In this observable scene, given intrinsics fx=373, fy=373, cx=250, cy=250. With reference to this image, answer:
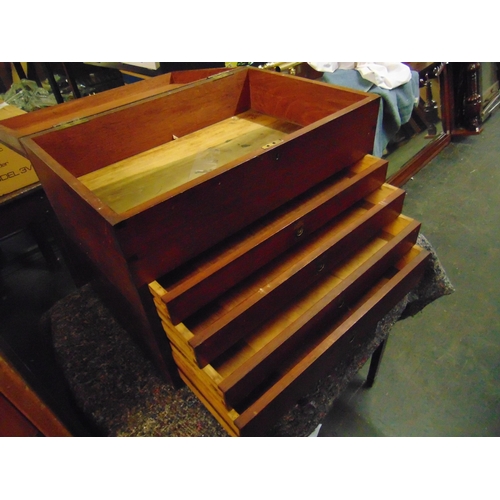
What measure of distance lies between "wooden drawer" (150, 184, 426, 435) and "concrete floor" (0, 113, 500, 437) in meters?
0.32

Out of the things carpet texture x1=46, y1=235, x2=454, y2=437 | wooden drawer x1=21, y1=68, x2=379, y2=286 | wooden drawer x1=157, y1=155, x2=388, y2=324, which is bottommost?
carpet texture x1=46, y1=235, x2=454, y2=437

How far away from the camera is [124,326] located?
0.79 metres

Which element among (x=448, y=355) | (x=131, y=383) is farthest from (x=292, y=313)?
(x=448, y=355)

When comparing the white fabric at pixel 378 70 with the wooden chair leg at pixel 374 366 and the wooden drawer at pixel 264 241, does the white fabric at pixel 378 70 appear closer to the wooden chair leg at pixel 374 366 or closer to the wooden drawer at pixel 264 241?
the wooden drawer at pixel 264 241

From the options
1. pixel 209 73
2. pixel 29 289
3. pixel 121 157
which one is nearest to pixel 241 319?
pixel 121 157

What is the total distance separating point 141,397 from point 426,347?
1080 millimetres

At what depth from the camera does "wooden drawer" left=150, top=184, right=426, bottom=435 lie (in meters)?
0.54

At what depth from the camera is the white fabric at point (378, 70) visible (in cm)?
149

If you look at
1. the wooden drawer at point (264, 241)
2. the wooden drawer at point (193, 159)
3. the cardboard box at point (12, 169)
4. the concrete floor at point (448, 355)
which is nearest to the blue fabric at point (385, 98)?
the concrete floor at point (448, 355)

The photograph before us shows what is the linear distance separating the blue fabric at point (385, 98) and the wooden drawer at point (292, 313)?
877 millimetres

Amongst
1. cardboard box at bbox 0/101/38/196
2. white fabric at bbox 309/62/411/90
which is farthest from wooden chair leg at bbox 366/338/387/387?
cardboard box at bbox 0/101/38/196

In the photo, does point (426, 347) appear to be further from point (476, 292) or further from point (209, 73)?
point (209, 73)

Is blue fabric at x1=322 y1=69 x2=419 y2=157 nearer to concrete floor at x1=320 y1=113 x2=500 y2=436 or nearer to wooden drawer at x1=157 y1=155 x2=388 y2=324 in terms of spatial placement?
concrete floor at x1=320 y1=113 x2=500 y2=436

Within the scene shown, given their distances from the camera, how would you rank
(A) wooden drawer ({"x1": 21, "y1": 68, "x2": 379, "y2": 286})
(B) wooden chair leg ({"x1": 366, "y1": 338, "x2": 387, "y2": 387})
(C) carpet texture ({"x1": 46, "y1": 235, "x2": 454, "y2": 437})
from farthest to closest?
(B) wooden chair leg ({"x1": 366, "y1": 338, "x2": 387, "y2": 387}) → (C) carpet texture ({"x1": 46, "y1": 235, "x2": 454, "y2": 437}) → (A) wooden drawer ({"x1": 21, "y1": 68, "x2": 379, "y2": 286})
